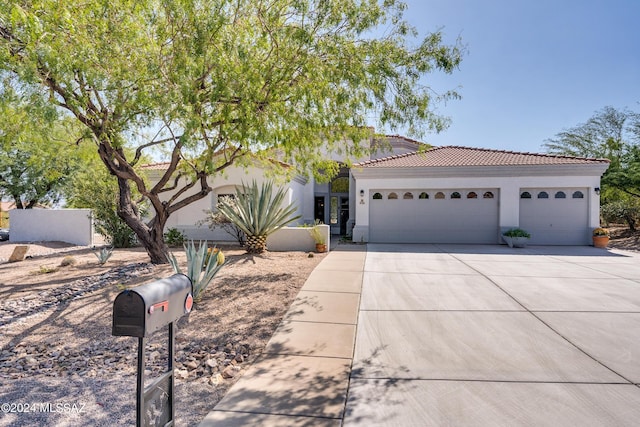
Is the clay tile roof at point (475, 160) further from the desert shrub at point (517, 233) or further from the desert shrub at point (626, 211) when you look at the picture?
the desert shrub at point (626, 211)

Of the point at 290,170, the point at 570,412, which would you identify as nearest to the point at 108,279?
the point at 290,170

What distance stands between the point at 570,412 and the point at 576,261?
10.6m

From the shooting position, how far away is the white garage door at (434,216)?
1714 centimetres

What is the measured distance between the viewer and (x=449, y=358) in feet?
14.2

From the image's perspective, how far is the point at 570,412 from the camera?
10.5 feet

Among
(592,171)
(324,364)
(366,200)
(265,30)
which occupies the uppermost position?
(265,30)

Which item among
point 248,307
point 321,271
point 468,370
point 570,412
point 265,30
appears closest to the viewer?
point 570,412

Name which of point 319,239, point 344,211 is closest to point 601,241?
point 319,239

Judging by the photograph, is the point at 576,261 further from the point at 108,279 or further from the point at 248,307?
the point at 108,279

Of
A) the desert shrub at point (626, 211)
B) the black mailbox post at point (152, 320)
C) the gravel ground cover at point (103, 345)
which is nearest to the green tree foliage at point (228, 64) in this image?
the gravel ground cover at point (103, 345)

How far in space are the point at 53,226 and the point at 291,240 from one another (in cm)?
1376

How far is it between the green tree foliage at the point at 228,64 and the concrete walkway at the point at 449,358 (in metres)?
3.93

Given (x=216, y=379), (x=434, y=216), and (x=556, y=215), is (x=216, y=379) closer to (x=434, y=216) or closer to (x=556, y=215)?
(x=434, y=216)

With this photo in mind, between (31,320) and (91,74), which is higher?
(91,74)
